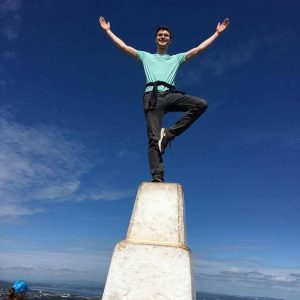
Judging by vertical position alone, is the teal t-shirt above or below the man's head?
below

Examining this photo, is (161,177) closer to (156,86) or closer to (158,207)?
(158,207)

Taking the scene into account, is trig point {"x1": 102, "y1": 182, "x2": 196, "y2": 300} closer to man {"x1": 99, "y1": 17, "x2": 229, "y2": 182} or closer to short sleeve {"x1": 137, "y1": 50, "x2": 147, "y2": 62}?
man {"x1": 99, "y1": 17, "x2": 229, "y2": 182}

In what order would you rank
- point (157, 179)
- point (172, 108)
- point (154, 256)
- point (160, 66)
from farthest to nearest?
1. point (160, 66)
2. point (172, 108)
3. point (157, 179)
4. point (154, 256)

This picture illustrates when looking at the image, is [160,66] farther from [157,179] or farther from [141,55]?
[157,179]

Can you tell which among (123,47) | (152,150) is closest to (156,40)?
(123,47)

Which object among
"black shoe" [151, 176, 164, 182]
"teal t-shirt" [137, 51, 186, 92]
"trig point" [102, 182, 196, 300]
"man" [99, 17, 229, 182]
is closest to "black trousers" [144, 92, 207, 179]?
"man" [99, 17, 229, 182]

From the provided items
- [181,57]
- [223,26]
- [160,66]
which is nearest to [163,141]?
[160,66]

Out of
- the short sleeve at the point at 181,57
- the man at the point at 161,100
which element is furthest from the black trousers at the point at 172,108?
the short sleeve at the point at 181,57

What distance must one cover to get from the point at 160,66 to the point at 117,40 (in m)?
1.17

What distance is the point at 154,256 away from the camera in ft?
17.7

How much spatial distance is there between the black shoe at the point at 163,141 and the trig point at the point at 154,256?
0.93m

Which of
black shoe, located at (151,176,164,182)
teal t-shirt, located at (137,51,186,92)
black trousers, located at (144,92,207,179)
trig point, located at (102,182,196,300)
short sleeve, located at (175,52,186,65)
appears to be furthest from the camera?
short sleeve, located at (175,52,186,65)

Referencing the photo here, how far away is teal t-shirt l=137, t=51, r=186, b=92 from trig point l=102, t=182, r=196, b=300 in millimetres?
2235

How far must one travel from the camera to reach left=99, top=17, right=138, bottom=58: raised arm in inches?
296
